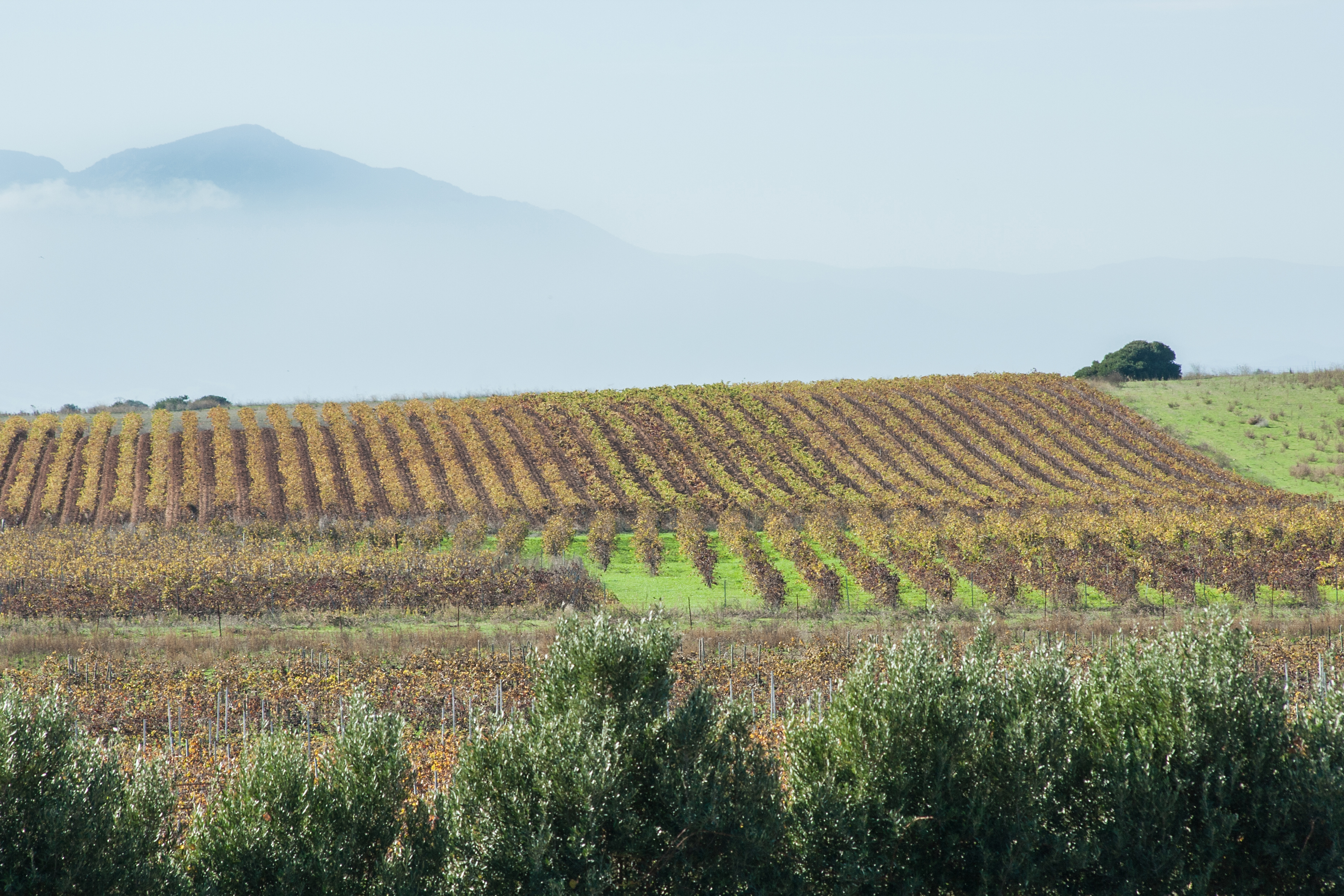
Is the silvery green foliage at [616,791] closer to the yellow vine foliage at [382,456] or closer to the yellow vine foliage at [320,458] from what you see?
the yellow vine foliage at [382,456]

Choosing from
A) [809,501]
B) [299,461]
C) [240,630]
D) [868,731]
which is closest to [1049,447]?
[809,501]

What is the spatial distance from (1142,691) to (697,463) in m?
45.4

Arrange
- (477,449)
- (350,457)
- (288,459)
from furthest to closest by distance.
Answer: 1. (477,449)
2. (350,457)
3. (288,459)

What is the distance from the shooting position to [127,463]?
61500mm

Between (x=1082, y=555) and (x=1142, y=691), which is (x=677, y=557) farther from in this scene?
(x=1142, y=691)

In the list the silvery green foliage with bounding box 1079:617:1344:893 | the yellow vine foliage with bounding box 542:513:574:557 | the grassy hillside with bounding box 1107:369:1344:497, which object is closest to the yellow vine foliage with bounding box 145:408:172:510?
the yellow vine foliage with bounding box 542:513:574:557

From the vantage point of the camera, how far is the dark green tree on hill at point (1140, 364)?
94.1m

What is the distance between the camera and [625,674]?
17.7 m

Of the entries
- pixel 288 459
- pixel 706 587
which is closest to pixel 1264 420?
pixel 706 587

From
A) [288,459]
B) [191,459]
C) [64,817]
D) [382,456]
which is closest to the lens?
[64,817]

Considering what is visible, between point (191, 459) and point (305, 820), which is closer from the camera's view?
point (305, 820)

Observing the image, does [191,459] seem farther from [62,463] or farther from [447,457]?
[447,457]

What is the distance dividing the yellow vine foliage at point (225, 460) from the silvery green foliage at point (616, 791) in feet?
146

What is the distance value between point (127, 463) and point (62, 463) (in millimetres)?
3576
